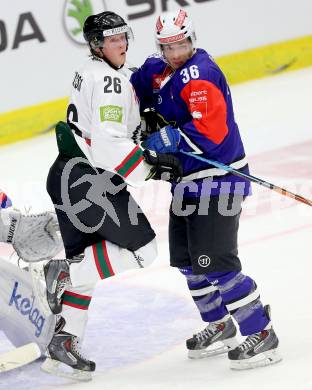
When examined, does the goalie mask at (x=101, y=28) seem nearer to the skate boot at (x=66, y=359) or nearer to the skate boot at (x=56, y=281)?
the skate boot at (x=56, y=281)

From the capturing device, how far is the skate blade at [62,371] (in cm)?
382

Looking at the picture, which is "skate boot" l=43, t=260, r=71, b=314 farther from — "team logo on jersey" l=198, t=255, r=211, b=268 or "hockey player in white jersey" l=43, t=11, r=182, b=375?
"team logo on jersey" l=198, t=255, r=211, b=268

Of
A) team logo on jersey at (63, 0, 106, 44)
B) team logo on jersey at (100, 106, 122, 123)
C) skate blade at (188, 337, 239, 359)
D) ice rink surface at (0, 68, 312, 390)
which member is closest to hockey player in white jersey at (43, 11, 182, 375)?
team logo on jersey at (100, 106, 122, 123)

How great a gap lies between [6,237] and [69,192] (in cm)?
42

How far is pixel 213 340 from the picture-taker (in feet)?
13.2

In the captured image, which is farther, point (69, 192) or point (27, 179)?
point (27, 179)

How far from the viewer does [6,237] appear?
4.07 m

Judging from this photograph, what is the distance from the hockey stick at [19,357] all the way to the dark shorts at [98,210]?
17.3 inches

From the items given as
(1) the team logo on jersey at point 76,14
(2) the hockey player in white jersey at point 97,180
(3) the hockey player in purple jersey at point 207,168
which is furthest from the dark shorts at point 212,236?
(1) the team logo on jersey at point 76,14

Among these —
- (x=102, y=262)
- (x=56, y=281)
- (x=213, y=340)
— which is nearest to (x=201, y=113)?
(x=102, y=262)

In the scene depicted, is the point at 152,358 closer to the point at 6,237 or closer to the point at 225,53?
the point at 6,237

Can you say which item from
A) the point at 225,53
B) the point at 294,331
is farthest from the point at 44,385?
the point at 225,53

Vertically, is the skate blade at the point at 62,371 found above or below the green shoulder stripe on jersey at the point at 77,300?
below

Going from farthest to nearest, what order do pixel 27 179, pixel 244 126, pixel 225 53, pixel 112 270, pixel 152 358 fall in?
pixel 225 53 → pixel 244 126 → pixel 27 179 → pixel 152 358 → pixel 112 270
